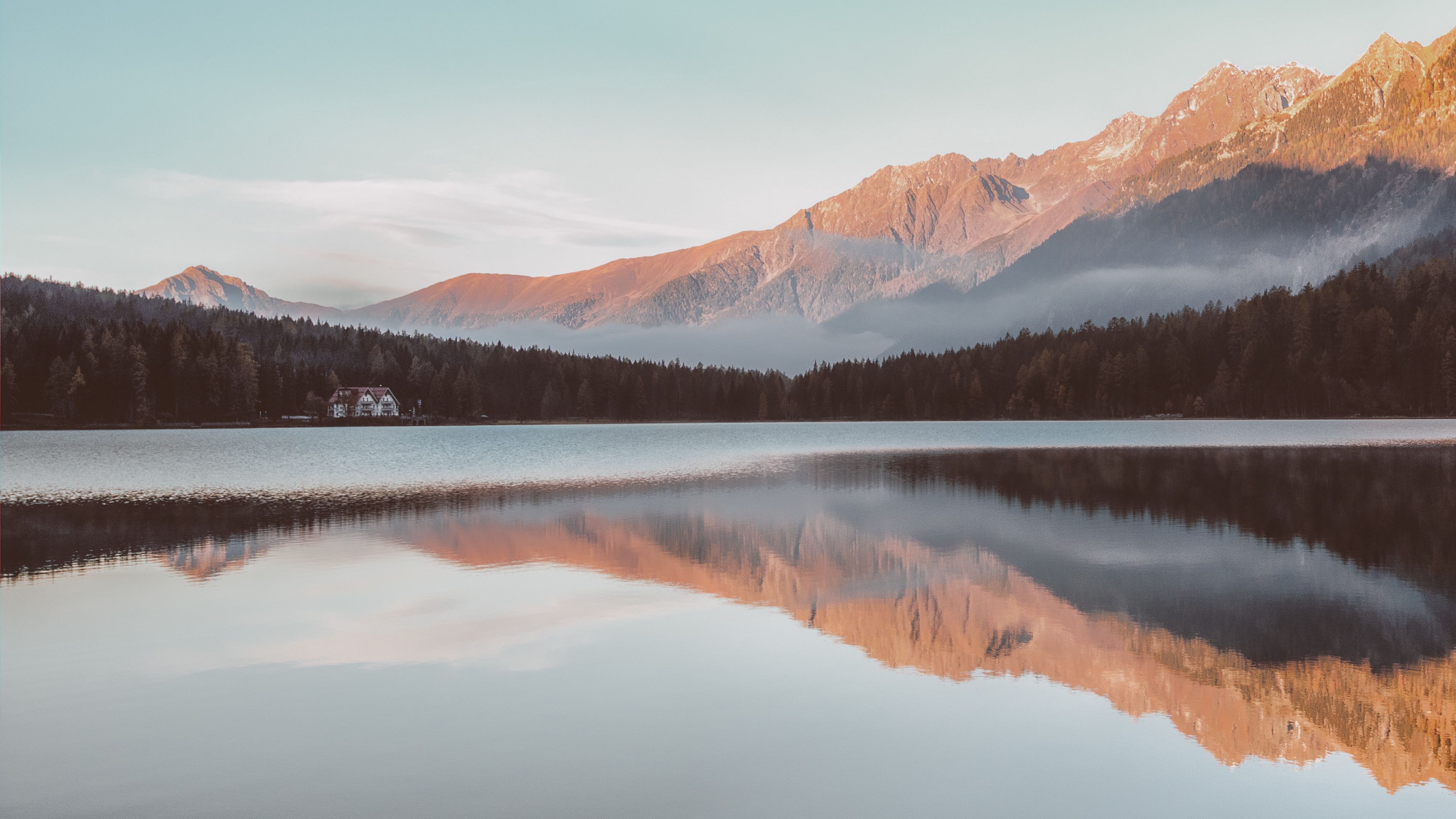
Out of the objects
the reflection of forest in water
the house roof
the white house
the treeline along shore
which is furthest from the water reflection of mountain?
the house roof

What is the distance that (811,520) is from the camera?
35438mm

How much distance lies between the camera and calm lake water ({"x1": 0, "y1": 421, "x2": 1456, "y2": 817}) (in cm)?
1114

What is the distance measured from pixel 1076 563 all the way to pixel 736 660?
13070 millimetres

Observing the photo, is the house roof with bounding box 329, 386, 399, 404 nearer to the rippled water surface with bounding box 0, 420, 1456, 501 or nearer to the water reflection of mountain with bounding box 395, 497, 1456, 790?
the rippled water surface with bounding box 0, 420, 1456, 501

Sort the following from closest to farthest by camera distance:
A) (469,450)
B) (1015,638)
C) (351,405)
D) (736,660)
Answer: (736,660)
(1015,638)
(469,450)
(351,405)

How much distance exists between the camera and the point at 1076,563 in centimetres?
2531

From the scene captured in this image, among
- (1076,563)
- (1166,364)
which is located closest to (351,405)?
(1166,364)

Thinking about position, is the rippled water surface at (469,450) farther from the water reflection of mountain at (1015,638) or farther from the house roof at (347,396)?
the water reflection of mountain at (1015,638)

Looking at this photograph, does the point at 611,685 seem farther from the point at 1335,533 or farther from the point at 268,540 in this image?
the point at 1335,533

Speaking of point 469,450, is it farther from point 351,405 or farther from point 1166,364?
point 1166,364

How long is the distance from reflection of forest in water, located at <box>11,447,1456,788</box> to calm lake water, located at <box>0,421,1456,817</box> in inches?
5.0

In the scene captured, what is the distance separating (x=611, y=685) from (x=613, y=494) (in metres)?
31.1

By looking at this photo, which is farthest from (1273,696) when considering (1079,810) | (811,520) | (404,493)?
(404,493)

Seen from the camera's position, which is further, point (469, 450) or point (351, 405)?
point (351, 405)
